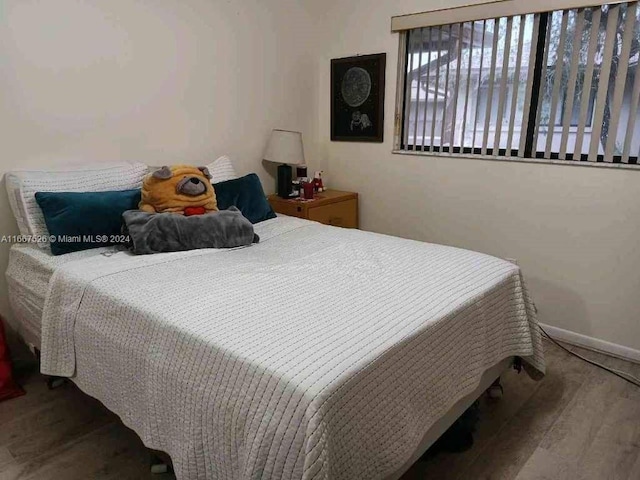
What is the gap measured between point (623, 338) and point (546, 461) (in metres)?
1.12

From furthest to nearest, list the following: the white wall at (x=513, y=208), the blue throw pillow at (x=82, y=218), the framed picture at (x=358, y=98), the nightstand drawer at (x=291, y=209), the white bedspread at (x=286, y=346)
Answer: the framed picture at (x=358, y=98)
the nightstand drawer at (x=291, y=209)
the white wall at (x=513, y=208)
the blue throw pillow at (x=82, y=218)
the white bedspread at (x=286, y=346)

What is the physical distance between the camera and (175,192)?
89.0 inches

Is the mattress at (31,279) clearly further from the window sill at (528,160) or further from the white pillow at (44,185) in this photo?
the window sill at (528,160)

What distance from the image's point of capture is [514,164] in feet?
8.73

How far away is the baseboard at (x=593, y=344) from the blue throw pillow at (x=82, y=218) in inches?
97.7

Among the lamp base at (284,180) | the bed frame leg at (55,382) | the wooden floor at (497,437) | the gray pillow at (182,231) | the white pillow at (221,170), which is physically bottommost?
the wooden floor at (497,437)

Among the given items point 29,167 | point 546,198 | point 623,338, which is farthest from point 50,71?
point 623,338

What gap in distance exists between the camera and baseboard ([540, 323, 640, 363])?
2.46 metres

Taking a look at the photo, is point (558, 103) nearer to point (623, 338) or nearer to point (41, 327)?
point (623, 338)

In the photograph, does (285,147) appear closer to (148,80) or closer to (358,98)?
(358,98)

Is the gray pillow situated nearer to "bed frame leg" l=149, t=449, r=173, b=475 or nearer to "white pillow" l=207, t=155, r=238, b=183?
"white pillow" l=207, t=155, r=238, b=183

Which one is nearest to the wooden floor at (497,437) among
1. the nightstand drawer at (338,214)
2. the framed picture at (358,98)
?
the nightstand drawer at (338,214)

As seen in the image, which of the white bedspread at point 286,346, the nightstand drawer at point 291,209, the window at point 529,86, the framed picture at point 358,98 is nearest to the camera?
the white bedspread at point 286,346

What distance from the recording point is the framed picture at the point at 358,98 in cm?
317
